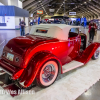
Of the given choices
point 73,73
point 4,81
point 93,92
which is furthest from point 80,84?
point 4,81

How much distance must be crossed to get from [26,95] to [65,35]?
196 centimetres

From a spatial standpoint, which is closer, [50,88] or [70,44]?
[50,88]

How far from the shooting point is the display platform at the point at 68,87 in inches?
90.0

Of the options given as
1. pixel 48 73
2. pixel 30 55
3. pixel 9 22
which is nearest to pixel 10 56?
pixel 30 55

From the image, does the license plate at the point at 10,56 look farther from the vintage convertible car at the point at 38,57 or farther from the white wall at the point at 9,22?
the white wall at the point at 9,22

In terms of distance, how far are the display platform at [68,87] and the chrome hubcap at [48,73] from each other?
0.73 ft

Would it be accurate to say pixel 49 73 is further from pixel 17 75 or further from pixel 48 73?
pixel 17 75

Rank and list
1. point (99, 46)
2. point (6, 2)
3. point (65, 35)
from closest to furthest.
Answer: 1. point (65, 35)
2. point (99, 46)
3. point (6, 2)

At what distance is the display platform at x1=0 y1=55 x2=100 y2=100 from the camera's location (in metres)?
2.29

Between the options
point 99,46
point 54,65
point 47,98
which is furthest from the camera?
point 99,46

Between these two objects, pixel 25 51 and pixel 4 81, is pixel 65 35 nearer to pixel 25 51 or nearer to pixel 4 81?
pixel 25 51

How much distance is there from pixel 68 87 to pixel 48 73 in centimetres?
60

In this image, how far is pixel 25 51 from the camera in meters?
2.38

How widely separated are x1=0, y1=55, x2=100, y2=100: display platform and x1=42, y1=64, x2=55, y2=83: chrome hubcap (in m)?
0.22
